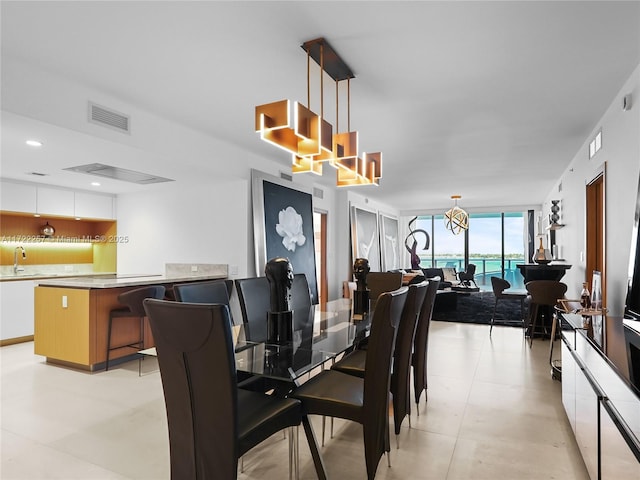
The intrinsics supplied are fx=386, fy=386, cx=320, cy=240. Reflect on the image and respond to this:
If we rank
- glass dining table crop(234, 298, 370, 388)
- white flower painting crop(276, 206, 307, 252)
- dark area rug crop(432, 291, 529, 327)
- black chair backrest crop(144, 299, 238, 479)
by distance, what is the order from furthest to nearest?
1. dark area rug crop(432, 291, 529, 327)
2. white flower painting crop(276, 206, 307, 252)
3. glass dining table crop(234, 298, 370, 388)
4. black chair backrest crop(144, 299, 238, 479)

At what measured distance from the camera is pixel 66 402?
3.27 metres

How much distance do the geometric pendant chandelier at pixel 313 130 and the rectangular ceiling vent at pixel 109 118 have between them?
5.51 ft

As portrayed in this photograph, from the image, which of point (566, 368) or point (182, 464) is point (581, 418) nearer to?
point (566, 368)

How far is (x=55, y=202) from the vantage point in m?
6.07

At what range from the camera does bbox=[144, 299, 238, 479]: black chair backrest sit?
4.88ft

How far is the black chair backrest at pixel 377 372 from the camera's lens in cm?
190

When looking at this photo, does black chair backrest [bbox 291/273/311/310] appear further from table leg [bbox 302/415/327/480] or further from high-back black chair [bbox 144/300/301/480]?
high-back black chair [bbox 144/300/301/480]

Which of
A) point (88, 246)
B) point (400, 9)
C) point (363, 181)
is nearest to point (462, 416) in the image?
point (363, 181)

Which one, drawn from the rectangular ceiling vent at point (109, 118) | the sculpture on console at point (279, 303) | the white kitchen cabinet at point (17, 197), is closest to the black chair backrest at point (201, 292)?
the sculpture on console at point (279, 303)

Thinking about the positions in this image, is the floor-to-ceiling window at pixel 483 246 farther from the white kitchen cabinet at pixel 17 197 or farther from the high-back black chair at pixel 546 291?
the white kitchen cabinet at pixel 17 197

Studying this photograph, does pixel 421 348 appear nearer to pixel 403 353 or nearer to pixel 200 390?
pixel 403 353

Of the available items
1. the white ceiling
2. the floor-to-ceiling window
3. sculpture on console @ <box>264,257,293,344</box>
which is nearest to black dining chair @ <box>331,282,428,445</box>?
sculpture on console @ <box>264,257,293,344</box>

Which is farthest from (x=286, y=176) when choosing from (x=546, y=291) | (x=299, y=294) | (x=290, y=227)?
(x=546, y=291)

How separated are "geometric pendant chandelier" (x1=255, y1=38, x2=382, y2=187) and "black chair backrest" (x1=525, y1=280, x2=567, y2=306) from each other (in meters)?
3.02
